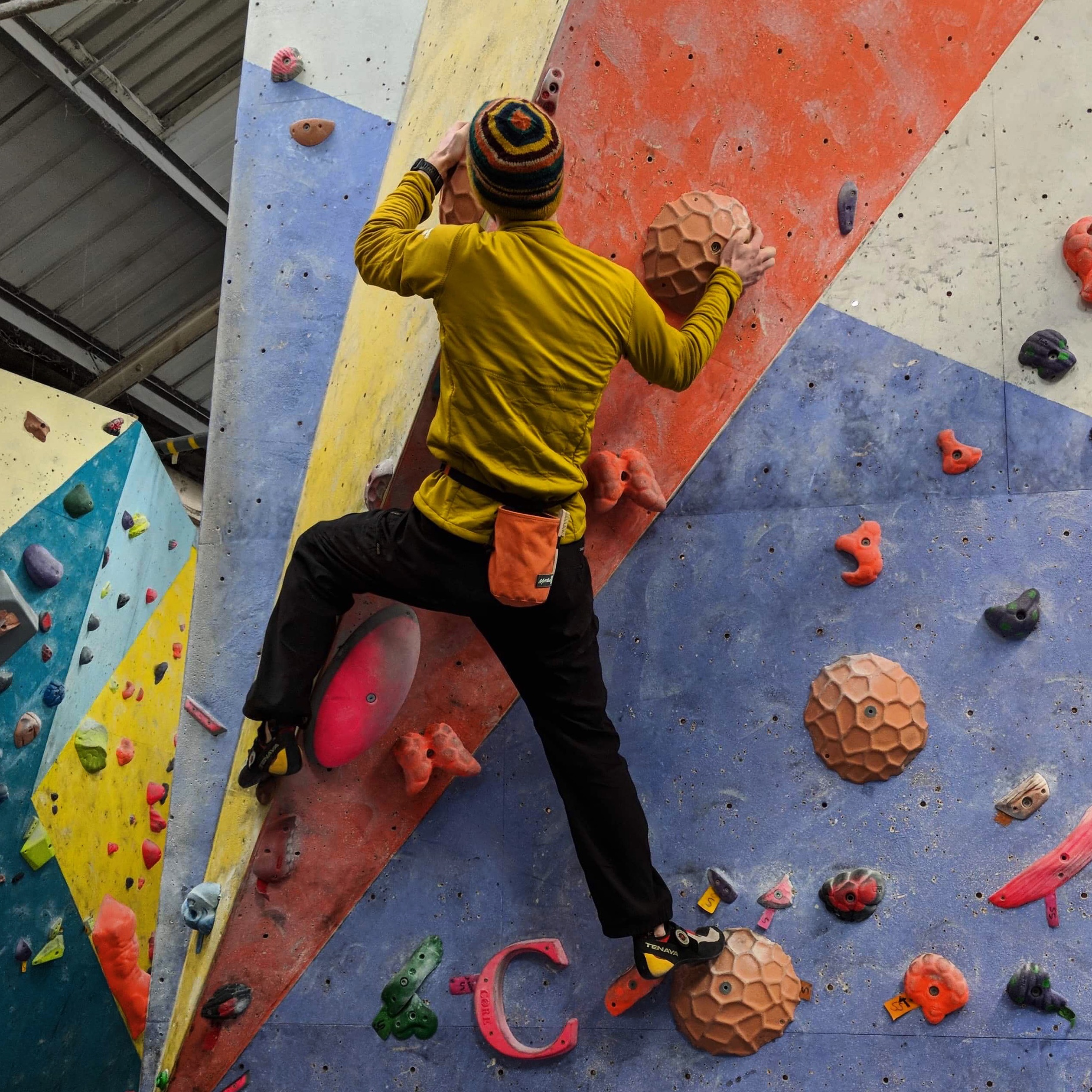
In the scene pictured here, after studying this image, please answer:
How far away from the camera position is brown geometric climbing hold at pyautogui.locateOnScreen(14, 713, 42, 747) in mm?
3252

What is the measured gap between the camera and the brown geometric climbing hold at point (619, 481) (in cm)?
231

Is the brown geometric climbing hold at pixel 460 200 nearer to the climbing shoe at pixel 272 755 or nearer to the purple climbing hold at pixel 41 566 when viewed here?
the climbing shoe at pixel 272 755

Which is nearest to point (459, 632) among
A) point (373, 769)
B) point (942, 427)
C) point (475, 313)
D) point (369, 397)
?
point (373, 769)

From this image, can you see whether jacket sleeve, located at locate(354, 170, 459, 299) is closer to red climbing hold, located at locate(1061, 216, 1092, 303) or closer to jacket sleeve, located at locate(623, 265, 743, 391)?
jacket sleeve, located at locate(623, 265, 743, 391)

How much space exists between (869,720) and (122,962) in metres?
2.83

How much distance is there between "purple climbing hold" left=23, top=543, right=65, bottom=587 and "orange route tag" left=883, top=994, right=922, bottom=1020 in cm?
289

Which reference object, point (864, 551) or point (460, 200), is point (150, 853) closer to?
point (460, 200)

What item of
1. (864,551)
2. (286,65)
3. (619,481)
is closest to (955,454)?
(864,551)

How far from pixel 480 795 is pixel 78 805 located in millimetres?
1900

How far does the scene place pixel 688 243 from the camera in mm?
2270

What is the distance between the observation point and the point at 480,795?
7.84 feet

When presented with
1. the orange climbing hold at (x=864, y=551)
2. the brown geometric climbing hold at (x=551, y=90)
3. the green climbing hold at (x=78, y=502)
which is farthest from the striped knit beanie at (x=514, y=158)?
the green climbing hold at (x=78, y=502)

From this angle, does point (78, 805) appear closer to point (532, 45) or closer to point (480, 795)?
point (480, 795)

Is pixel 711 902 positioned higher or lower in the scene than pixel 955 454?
lower
